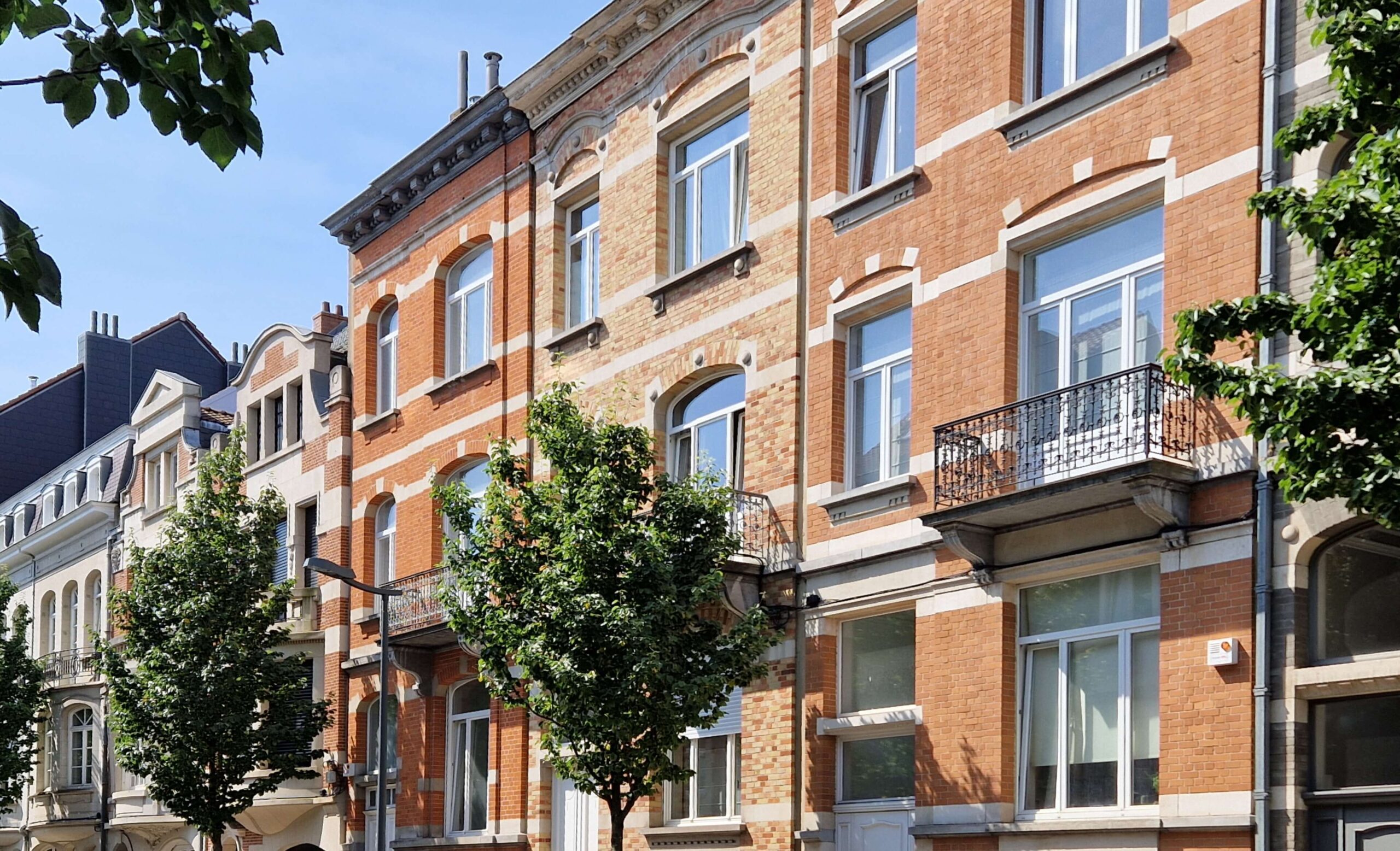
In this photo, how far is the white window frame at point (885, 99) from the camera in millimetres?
20047

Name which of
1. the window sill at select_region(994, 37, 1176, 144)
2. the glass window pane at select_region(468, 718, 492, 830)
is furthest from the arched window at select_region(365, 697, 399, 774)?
the window sill at select_region(994, 37, 1176, 144)

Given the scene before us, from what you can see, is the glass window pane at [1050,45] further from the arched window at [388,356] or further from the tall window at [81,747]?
the tall window at [81,747]

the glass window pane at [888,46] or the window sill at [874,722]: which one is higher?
the glass window pane at [888,46]

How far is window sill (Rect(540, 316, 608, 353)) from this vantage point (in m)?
24.3

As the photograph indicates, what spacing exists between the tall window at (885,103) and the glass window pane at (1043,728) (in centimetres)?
568

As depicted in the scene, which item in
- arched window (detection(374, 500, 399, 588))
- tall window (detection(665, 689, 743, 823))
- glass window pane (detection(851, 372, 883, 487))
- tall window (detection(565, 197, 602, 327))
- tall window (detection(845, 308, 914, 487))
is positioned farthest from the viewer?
arched window (detection(374, 500, 399, 588))

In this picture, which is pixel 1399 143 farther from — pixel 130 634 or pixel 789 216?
pixel 130 634

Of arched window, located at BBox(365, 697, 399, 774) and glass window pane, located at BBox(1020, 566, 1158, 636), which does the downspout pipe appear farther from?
arched window, located at BBox(365, 697, 399, 774)

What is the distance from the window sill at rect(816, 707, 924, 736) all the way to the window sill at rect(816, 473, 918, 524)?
6.76ft

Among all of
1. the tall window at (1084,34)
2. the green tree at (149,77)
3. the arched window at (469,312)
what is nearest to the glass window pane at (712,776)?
the arched window at (469,312)

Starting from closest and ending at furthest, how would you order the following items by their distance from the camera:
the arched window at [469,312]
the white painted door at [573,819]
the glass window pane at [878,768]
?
the glass window pane at [878,768], the white painted door at [573,819], the arched window at [469,312]

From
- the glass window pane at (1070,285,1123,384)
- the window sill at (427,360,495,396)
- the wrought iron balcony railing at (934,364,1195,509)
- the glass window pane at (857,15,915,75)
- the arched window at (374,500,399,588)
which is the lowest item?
the arched window at (374,500,399,588)

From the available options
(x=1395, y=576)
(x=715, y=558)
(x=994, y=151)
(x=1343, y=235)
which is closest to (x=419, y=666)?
(x=715, y=558)

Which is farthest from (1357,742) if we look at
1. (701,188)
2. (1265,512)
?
(701,188)
